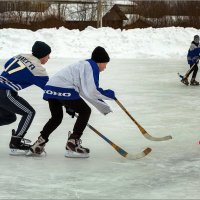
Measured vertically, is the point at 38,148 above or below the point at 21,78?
below

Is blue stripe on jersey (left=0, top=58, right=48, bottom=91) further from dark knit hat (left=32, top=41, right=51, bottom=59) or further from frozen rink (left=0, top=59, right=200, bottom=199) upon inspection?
Answer: frozen rink (left=0, top=59, right=200, bottom=199)

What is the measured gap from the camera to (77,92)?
4105 millimetres

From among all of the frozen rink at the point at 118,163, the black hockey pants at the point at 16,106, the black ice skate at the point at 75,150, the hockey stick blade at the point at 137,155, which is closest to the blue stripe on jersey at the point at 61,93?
the black hockey pants at the point at 16,106

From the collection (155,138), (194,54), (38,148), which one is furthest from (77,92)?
(194,54)

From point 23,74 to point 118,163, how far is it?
0.98 meters

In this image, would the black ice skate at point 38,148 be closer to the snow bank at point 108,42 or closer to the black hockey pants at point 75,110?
the black hockey pants at point 75,110

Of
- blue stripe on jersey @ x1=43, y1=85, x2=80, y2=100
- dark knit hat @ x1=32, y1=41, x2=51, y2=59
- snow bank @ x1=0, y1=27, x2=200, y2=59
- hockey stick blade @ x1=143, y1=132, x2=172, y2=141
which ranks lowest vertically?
snow bank @ x1=0, y1=27, x2=200, y2=59

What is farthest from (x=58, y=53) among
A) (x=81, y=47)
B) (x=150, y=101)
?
(x=150, y=101)

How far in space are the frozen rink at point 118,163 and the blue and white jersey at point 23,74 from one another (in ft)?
1.91

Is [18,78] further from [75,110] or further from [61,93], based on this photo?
[75,110]

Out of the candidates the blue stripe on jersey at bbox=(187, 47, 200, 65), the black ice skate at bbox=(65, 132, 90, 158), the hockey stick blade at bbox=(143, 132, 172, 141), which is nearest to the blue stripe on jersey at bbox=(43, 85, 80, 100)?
the black ice skate at bbox=(65, 132, 90, 158)

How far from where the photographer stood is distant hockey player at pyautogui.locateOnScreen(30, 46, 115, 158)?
4.00 m

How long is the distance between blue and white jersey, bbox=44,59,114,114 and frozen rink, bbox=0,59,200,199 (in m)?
0.49

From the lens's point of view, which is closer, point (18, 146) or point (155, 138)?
point (18, 146)
